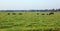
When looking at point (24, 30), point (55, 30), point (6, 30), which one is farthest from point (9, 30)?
point (55, 30)

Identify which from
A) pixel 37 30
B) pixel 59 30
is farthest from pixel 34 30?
pixel 59 30

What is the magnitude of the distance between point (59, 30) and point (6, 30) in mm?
5370

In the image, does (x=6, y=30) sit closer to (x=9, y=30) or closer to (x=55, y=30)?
(x=9, y=30)

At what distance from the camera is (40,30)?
58.5 ft

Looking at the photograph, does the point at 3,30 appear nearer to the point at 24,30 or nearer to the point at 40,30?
the point at 24,30

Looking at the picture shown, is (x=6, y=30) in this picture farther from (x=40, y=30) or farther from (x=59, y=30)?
(x=59, y=30)

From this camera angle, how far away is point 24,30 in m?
18.1

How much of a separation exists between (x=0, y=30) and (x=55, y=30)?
18.3ft

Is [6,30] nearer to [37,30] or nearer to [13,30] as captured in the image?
[13,30]

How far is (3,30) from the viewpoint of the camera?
60.8 ft

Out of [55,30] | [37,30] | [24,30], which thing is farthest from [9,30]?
[55,30]

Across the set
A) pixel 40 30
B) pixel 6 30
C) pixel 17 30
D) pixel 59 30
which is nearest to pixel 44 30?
pixel 40 30

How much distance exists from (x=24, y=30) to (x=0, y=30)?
2.46 m

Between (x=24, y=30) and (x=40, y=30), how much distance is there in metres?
1.63
